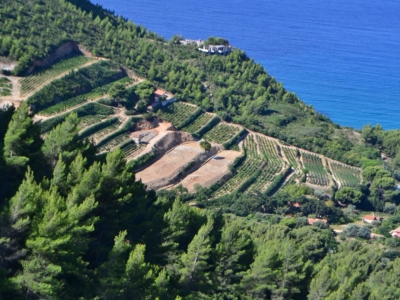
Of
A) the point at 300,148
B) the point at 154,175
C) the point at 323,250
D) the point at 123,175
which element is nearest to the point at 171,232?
the point at 123,175

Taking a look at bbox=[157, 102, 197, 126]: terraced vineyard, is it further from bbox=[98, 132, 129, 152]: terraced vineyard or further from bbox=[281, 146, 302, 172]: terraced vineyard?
bbox=[281, 146, 302, 172]: terraced vineyard

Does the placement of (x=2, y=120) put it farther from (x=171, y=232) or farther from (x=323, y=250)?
(x=323, y=250)

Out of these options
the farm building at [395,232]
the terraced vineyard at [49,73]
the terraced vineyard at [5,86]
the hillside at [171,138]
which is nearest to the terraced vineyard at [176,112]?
the hillside at [171,138]

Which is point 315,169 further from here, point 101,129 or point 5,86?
point 5,86

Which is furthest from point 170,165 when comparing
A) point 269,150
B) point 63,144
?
point 63,144

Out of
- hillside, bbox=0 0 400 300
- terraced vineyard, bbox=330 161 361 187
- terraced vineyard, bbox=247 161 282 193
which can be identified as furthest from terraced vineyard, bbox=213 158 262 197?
terraced vineyard, bbox=330 161 361 187
